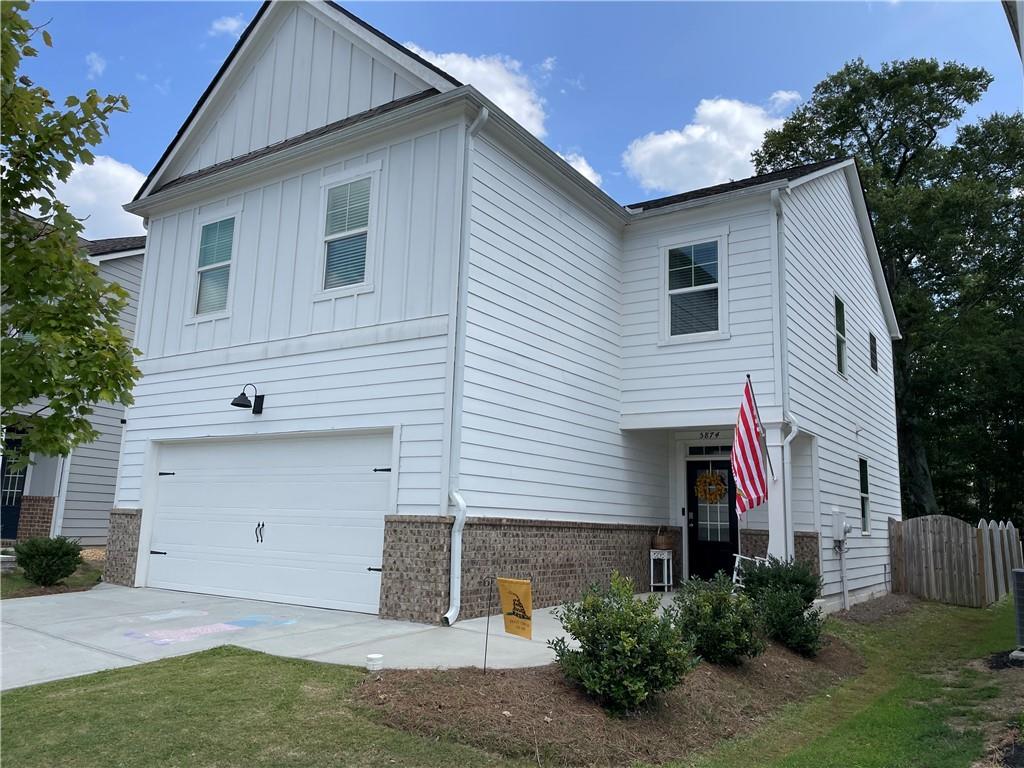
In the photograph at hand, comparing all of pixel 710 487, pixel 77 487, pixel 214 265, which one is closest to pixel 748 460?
pixel 710 487

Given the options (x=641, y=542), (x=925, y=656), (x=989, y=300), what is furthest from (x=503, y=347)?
(x=989, y=300)

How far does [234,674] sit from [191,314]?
7601 millimetres

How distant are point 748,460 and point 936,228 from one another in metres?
20.3

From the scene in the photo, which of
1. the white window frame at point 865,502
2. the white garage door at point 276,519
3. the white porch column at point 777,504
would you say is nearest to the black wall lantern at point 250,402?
the white garage door at point 276,519

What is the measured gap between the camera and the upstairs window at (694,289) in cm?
1200

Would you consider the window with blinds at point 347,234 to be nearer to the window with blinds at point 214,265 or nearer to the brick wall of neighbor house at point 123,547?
the window with blinds at point 214,265

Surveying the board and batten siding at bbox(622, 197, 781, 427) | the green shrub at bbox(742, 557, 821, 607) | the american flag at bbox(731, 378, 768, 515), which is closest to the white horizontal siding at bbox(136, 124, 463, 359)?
the american flag at bbox(731, 378, 768, 515)

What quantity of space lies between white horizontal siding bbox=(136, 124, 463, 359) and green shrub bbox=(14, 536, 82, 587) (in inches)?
126

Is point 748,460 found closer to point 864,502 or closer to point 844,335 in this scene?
point 844,335

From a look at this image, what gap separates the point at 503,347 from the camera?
9820 mm

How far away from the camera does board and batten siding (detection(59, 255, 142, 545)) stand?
17.6 meters

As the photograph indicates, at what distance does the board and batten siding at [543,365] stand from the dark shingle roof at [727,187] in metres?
0.89

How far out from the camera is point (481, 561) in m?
9.02

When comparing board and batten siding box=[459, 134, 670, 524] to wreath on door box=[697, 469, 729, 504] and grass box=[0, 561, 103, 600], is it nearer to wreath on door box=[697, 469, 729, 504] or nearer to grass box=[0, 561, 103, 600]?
wreath on door box=[697, 469, 729, 504]
